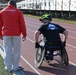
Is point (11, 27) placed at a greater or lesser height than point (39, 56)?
greater

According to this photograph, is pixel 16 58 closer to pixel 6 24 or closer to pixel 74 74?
pixel 6 24

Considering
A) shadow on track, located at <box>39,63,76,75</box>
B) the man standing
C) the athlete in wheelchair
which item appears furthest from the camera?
the athlete in wheelchair

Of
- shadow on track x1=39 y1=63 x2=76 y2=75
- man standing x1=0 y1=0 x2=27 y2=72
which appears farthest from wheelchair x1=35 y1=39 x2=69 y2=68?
man standing x1=0 y1=0 x2=27 y2=72

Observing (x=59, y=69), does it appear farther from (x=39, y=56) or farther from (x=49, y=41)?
(x=49, y=41)

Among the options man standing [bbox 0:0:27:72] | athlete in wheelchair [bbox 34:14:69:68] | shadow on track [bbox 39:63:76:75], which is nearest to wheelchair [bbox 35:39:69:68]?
athlete in wheelchair [bbox 34:14:69:68]

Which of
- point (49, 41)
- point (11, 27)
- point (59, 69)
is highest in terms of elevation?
point (11, 27)

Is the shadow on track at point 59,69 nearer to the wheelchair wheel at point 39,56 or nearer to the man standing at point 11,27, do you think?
the wheelchair wheel at point 39,56

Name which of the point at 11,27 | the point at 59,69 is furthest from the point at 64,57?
the point at 11,27

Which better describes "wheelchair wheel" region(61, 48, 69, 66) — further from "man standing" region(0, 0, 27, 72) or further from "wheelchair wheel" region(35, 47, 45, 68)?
"man standing" region(0, 0, 27, 72)

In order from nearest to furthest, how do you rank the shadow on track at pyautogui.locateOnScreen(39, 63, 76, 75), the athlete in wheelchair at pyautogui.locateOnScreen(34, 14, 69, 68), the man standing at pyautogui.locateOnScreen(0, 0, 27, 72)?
the man standing at pyautogui.locateOnScreen(0, 0, 27, 72), the shadow on track at pyautogui.locateOnScreen(39, 63, 76, 75), the athlete in wheelchair at pyautogui.locateOnScreen(34, 14, 69, 68)

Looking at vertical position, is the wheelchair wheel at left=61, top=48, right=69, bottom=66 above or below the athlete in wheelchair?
below

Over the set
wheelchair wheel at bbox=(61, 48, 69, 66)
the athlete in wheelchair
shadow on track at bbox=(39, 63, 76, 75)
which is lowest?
shadow on track at bbox=(39, 63, 76, 75)

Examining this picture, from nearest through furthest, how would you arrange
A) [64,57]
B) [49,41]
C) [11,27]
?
[11,27]
[49,41]
[64,57]

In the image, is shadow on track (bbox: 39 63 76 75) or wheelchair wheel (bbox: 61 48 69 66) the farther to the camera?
wheelchair wheel (bbox: 61 48 69 66)
